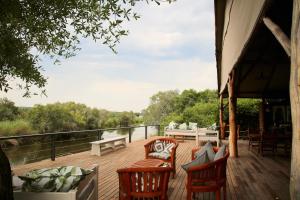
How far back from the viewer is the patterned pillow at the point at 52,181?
2656mm

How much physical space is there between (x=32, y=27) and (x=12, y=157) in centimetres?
1177

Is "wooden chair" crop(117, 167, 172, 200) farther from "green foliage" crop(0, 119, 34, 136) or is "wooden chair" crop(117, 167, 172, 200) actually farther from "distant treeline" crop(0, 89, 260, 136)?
"green foliage" crop(0, 119, 34, 136)

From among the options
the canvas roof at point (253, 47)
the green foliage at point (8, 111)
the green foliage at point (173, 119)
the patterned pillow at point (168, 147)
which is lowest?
the patterned pillow at point (168, 147)

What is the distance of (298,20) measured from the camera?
2.09 metres

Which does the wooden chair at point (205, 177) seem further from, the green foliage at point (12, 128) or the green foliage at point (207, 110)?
the green foliage at point (12, 128)

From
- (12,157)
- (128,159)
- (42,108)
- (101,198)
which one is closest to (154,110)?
(42,108)

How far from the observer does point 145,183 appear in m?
3.21

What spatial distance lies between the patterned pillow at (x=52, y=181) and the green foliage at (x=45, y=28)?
4.24 feet

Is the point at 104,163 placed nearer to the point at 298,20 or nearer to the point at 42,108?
the point at 298,20

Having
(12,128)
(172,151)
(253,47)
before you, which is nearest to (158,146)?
(172,151)

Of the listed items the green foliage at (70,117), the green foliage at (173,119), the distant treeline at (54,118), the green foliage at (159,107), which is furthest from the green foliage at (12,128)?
the green foliage at (159,107)

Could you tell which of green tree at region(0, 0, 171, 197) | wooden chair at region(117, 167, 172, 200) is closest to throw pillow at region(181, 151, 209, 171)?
wooden chair at region(117, 167, 172, 200)

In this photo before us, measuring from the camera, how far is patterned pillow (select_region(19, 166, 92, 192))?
266cm

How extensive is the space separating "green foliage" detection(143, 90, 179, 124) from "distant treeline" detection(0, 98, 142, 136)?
2539mm
